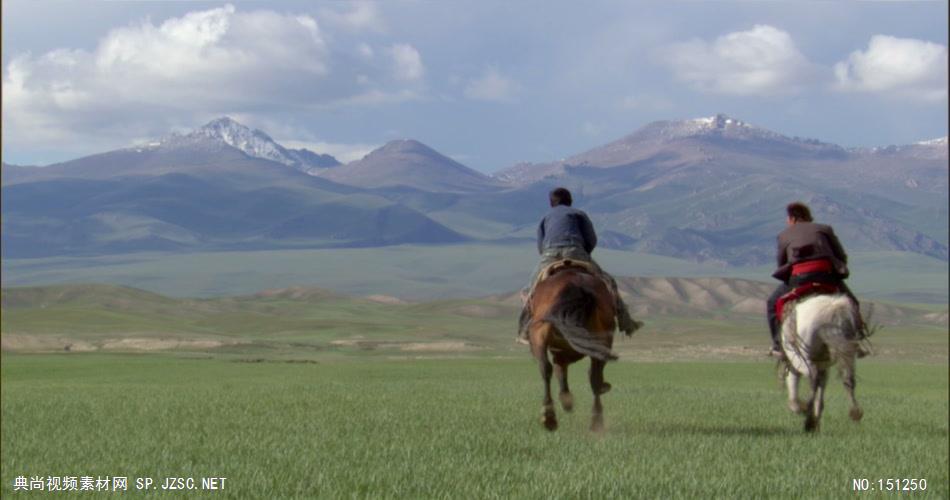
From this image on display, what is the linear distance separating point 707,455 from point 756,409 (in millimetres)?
8707

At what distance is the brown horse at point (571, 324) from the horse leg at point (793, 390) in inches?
114

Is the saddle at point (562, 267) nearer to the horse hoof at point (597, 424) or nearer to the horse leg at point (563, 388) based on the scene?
the horse leg at point (563, 388)

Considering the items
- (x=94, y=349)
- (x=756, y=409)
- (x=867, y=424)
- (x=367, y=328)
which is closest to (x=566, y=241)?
(x=867, y=424)

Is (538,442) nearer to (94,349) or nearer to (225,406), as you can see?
(225,406)

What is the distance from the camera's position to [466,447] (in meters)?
13.3

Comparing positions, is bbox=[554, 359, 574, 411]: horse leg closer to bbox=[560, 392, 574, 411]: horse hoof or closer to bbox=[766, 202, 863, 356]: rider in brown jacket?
bbox=[560, 392, 574, 411]: horse hoof

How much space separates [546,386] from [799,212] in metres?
3.37

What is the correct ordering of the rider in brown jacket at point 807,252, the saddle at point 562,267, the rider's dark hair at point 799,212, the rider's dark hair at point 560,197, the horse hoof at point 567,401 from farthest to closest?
the saddle at point 562,267 → the rider's dark hair at point 560,197 → the horse hoof at point 567,401 → the rider in brown jacket at point 807,252 → the rider's dark hair at point 799,212

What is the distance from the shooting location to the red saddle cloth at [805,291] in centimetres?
1434

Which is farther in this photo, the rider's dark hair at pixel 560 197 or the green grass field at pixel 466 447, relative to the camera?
the rider's dark hair at pixel 560 197

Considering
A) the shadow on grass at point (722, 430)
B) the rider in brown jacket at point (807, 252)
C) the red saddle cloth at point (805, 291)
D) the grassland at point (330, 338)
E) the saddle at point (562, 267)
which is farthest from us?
the grassland at point (330, 338)

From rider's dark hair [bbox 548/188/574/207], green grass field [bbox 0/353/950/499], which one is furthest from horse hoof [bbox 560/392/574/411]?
rider's dark hair [bbox 548/188/574/207]

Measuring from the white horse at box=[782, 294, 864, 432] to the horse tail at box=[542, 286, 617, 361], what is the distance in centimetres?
271

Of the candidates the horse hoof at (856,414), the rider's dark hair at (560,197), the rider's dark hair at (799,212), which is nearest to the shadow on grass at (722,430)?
the horse hoof at (856,414)
